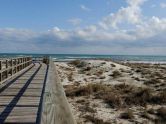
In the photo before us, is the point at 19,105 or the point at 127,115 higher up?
the point at 19,105

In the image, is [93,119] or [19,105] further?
[93,119]

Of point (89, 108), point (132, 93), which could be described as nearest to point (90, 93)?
point (132, 93)

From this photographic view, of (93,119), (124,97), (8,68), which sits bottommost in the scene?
(93,119)

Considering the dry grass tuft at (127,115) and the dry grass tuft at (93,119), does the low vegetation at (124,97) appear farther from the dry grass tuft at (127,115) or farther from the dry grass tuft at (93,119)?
the dry grass tuft at (93,119)

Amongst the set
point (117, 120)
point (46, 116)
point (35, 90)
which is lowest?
point (117, 120)

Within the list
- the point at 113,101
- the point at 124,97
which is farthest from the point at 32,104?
the point at 124,97

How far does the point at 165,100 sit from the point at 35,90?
8747 mm

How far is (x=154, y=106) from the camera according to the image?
53.4ft

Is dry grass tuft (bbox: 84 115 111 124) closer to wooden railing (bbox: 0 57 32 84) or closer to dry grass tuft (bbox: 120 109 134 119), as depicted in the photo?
dry grass tuft (bbox: 120 109 134 119)

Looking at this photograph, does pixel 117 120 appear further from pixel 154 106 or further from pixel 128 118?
pixel 154 106

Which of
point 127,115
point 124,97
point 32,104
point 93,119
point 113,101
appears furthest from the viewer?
point 124,97

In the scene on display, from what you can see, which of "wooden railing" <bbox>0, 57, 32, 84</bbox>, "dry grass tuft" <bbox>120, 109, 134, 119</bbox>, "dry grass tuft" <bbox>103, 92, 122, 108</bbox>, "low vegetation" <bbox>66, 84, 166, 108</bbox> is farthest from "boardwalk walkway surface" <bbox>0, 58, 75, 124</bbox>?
"low vegetation" <bbox>66, 84, 166, 108</bbox>

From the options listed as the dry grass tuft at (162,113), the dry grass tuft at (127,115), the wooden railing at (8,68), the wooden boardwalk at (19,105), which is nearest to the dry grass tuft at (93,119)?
the dry grass tuft at (127,115)

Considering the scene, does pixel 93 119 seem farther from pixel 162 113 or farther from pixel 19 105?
pixel 19 105
